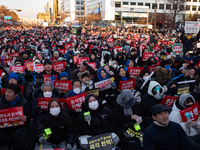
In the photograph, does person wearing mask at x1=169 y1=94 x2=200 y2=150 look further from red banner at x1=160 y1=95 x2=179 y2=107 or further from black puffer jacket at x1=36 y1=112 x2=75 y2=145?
black puffer jacket at x1=36 y1=112 x2=75 y2=145

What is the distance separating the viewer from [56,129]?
339 cm

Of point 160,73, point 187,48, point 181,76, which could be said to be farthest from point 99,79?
point 187,48

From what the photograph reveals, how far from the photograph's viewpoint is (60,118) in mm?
3455

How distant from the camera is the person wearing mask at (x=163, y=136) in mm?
2600

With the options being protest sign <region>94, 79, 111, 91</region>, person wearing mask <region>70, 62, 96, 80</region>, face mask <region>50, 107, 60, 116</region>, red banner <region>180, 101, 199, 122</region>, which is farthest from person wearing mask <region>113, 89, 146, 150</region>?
person wearing mask <region>70, 62, 96, 80</region>

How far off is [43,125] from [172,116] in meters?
2.37

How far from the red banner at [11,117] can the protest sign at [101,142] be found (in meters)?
1.42

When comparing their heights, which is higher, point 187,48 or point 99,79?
point 187,48

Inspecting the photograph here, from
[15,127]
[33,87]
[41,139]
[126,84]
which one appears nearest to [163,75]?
[126,84]

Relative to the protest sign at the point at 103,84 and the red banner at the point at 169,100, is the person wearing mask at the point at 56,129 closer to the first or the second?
the protest sign at the point at 103,84

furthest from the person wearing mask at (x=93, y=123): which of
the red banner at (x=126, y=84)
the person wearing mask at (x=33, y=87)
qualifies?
the person wearing mask at (x=33, y=87)

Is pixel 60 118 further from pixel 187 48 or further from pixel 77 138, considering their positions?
pixel 187 48

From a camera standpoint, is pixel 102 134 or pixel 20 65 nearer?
pixel 102 134

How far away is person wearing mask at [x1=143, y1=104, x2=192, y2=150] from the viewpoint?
260cm
